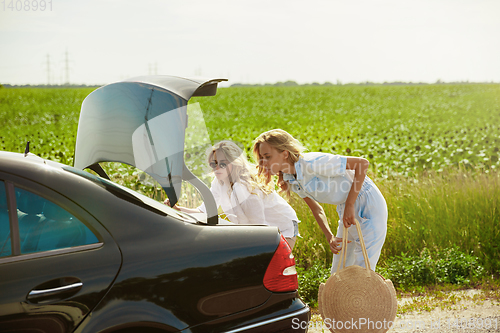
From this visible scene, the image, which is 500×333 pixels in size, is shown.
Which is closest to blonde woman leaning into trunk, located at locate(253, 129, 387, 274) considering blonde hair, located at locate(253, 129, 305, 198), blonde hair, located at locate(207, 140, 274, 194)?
blonde hair, located at locate(253, 129, 305, 198)

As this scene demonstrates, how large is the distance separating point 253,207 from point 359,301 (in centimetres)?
109

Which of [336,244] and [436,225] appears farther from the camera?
[436,225]

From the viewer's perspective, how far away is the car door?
176 centimetres

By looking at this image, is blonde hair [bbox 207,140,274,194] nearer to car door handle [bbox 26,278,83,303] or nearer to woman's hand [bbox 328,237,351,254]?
woman's hand [bbox 328,237,351,254]

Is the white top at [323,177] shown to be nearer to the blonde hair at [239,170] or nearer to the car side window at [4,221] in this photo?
the blonde hair at [239,170]

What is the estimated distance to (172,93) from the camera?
2451mm

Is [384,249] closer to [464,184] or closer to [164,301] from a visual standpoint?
[464,184]

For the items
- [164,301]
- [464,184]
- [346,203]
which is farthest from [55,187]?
[464,184]

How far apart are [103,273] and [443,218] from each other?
475 cm

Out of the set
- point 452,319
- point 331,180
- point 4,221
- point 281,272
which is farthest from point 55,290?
point 452,319

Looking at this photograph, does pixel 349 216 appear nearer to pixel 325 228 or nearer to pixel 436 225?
pixel 325 228

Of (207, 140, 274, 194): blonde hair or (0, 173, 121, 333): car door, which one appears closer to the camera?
(0, 173, 121, 333): car door

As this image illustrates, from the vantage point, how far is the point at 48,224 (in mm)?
1915

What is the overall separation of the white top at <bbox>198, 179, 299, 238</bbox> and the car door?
1.57 metres
